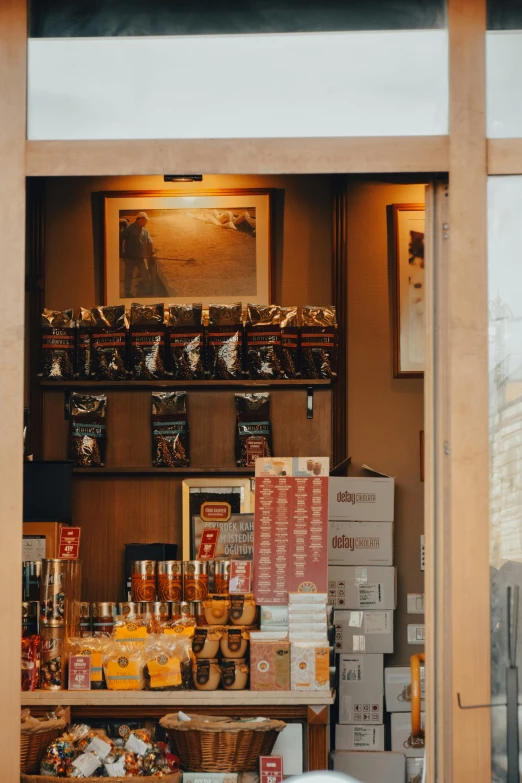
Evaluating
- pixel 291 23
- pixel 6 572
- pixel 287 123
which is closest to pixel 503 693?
pixel 6 572

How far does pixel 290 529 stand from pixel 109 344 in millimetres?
1899

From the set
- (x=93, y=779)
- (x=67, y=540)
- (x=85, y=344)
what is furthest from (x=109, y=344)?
(x=93, y=779)

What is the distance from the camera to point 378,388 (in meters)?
6.19

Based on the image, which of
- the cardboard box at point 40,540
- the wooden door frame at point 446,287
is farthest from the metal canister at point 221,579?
the wooden door frame at point 446,287

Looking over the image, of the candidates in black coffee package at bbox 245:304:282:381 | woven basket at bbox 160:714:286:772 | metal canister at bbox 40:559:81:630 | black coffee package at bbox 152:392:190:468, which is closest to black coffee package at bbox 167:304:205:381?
black coffee package at bbox 152:392:190:468

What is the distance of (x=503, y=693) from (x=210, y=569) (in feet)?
6.60

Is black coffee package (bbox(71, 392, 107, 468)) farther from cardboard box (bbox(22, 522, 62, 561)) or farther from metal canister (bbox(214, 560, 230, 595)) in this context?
metal canister (bbox(214, 560, 230, 595))

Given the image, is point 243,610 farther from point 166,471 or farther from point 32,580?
point 166,471

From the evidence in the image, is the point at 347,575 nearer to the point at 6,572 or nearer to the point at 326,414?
the point at 326,414

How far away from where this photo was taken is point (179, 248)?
244 inches

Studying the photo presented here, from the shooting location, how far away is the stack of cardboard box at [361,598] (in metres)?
5.64

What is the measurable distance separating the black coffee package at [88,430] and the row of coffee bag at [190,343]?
15 centimetres

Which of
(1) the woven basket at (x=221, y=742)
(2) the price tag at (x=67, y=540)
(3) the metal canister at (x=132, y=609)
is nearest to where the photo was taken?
(1) the woven basket at (x=221, y=742)

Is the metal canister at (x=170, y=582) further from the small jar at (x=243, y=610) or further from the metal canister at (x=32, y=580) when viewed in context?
the metal canister at (x=32, y=580)
